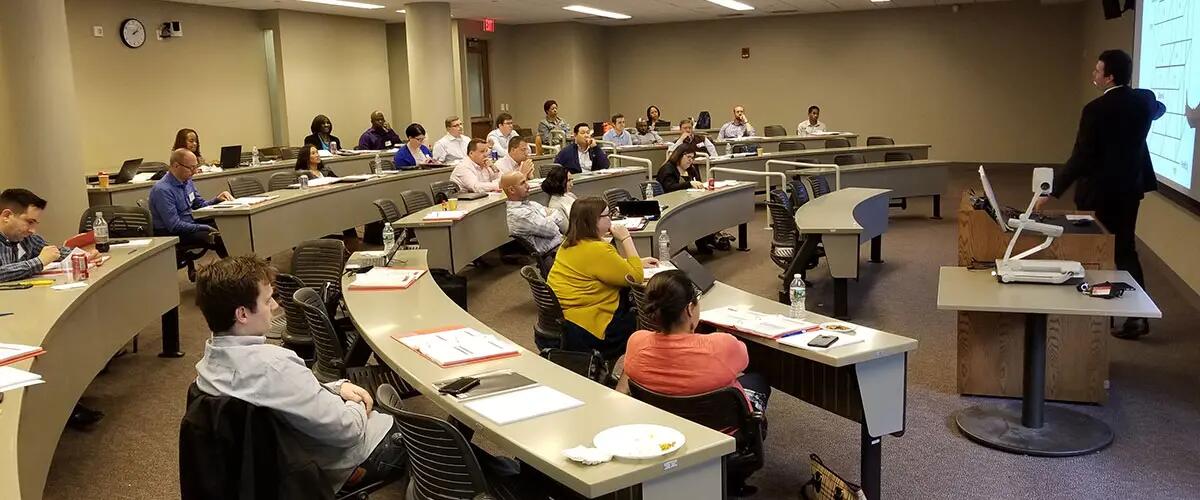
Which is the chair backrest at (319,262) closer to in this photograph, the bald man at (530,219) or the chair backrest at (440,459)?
the bald man at (530,219)

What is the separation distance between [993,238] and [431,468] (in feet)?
11.2

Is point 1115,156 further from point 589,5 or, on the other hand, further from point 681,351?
point 589,5

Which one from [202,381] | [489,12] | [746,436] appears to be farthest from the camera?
[489,12]

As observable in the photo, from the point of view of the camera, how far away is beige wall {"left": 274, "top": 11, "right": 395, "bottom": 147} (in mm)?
13961

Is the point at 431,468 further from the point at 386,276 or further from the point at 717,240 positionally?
the point at 717,240

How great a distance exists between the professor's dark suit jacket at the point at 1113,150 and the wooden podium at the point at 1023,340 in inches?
25.0

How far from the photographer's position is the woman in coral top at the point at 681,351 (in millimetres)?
3100

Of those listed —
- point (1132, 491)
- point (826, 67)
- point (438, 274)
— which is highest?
point (826, 67)

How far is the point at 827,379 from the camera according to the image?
3656 mm

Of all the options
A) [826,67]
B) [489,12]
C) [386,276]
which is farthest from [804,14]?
[386,276]

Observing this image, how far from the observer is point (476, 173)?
28.2 ft

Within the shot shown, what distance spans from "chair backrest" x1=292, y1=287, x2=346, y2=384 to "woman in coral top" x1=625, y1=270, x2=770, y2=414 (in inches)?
53.8

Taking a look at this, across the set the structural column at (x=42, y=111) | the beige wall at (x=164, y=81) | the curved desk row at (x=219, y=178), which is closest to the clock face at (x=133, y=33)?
the beige wall at (x=164, y=81)

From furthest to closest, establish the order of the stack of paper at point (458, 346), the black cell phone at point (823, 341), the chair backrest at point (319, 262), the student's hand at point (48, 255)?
the chair backrest at point (319, 262) < the student's hand at point (48, 255) < the black cell phone at point (823, 341) < the stack of paper at point (458, 346)
